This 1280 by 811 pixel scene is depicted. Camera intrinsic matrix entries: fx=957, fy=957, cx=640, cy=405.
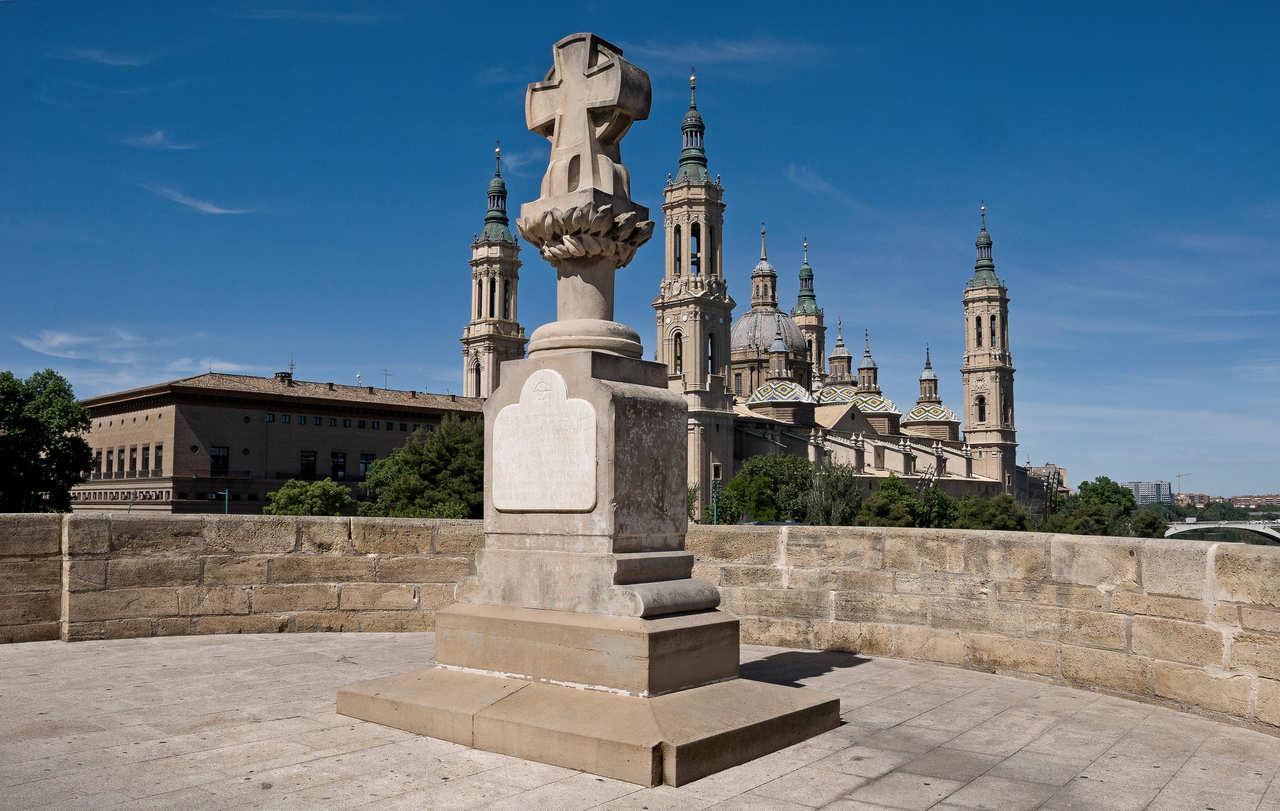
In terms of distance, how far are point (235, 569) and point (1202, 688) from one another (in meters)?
7.34

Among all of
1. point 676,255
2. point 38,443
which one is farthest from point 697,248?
point 38,443

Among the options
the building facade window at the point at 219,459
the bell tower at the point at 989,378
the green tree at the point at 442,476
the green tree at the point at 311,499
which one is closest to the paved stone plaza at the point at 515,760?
the green tree at the point at 442,476

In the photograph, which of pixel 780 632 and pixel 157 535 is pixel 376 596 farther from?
pixel 780 632

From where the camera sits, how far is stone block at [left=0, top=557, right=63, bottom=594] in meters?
7.49

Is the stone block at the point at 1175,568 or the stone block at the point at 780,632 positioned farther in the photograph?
the stone block at the point at 780,632

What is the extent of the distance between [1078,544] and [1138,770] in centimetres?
226

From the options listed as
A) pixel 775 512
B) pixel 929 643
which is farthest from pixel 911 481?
pixel 929 643

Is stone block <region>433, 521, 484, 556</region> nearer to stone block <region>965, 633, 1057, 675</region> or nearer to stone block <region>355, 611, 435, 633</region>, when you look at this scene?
Result: stone block <region>355, 611, 435, 633</region>

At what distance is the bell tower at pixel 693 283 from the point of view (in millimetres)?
91250

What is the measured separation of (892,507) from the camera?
78938 mm

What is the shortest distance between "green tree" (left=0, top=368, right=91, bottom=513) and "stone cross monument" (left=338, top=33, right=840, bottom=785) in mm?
51733

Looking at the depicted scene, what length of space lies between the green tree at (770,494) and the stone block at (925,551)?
6788cm

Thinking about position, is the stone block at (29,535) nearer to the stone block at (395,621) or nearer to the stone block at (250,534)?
the stone block at (250,534)

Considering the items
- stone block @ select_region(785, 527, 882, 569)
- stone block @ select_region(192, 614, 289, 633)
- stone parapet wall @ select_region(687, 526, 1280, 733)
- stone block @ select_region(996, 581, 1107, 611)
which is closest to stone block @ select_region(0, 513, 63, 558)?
stone block @ select_region(192, 614, 289, 633)
